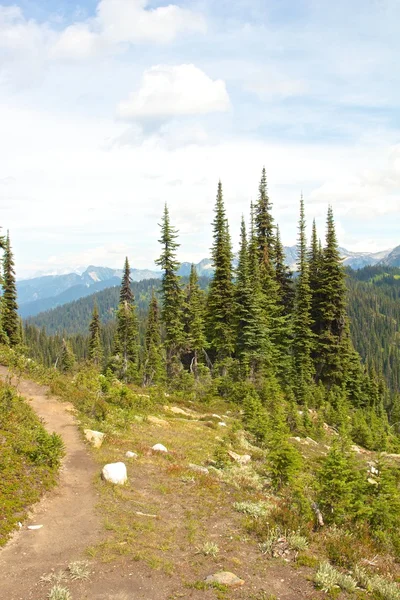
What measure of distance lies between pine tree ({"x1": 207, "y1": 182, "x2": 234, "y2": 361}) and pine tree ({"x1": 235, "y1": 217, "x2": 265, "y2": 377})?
2.77ft

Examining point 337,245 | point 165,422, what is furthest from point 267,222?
point 165,422

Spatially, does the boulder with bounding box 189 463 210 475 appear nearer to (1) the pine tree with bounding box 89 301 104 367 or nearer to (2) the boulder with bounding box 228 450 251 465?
(2) the boulder with bounding box 228 450 251 465

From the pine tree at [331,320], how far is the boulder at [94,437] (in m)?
32.0

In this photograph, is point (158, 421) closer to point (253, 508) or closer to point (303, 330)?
point (253, 508)

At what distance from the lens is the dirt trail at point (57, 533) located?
769 cm

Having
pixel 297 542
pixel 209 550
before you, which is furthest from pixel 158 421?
pixel 297 542

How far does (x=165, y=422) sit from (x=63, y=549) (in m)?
12.5

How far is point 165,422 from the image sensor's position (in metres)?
21.2

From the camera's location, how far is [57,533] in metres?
9.47

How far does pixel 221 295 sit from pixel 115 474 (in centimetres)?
2825

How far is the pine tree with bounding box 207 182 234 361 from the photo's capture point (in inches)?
1515

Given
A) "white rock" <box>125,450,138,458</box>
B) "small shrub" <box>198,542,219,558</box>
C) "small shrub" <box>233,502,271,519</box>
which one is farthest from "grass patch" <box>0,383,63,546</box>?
"small shrub" <box>233,502,271,519</box>

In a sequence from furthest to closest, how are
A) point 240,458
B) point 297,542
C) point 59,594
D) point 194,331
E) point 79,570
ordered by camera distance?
1. point 194,331
2. point 240,458
3. point 297,542
4. point 79,570
5. point 59,594

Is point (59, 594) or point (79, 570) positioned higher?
point (59, 594)
